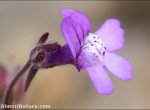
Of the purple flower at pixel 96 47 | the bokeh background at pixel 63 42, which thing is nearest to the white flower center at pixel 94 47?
the purple flower at pixel 96 47

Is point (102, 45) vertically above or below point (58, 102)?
above

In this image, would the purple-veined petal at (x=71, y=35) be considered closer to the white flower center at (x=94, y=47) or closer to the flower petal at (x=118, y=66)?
the white flower center at (x=94, y=47)

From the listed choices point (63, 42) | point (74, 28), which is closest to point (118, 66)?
point (74, 28)

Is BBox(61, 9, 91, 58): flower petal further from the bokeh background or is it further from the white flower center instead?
the bokeh background

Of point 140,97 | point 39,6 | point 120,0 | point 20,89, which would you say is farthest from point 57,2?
point 20,89

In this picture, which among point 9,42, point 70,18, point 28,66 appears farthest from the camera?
point 9,42

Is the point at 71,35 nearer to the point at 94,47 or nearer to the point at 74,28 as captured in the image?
the point at 74,28

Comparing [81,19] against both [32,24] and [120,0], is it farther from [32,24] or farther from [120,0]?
[120,0]

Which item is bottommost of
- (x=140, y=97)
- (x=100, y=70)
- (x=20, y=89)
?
(x=140, y=97)
